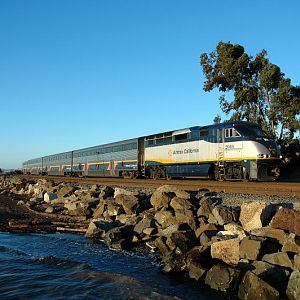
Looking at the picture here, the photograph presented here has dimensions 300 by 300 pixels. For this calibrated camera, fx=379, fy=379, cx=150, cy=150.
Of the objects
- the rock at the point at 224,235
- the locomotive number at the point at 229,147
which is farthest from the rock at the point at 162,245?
the locomotive number at the point at 229,147

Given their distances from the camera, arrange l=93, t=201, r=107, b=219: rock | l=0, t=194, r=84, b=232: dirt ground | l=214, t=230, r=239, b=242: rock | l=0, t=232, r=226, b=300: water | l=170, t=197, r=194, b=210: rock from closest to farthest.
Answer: l=0, t=232, r=226, b=300: water, l=214, t=230, r=239, b=242: rock, l=170, t=197, r=194, b=210: rock, l=0, t=194, r=84, b=232: dirt ground, l=93, t=201, r=107, b=219: rock

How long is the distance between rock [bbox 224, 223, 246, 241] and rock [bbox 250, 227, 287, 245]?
29 cm

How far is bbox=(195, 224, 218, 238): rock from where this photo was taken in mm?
11047

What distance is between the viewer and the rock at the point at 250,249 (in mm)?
8883

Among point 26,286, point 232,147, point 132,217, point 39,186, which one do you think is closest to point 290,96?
point 232,147

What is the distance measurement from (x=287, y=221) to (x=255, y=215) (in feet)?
3.59

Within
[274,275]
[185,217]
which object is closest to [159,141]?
[185,217]

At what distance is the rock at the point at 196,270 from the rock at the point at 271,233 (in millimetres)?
1928

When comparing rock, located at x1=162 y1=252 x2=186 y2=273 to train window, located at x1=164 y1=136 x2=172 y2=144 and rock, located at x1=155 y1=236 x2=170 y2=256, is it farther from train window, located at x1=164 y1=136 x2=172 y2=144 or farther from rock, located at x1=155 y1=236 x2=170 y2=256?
train window, located at x1=164 y1=136 x2=172 y2=144

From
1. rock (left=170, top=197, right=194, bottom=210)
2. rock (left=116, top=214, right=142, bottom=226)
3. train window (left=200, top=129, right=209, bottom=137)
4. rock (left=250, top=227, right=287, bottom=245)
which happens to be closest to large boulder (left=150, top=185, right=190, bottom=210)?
rock (left=170, top=197, right=194, bottom=210)

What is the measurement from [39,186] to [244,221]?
2179cm

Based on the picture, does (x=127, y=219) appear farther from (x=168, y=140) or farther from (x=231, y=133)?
(x=168, y=140)

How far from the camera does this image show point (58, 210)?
20031 mm

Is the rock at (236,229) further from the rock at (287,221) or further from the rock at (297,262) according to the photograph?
the rock at (297,262)
